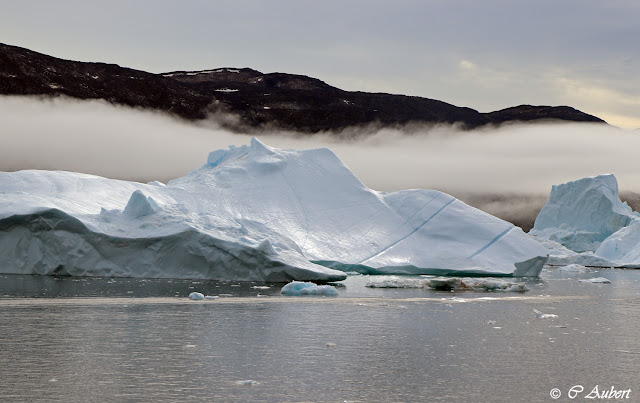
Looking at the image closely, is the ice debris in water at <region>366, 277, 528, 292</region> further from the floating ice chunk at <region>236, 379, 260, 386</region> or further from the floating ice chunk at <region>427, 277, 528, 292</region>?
the floating ice chunk at <region>236, 379, 260, 386</region>

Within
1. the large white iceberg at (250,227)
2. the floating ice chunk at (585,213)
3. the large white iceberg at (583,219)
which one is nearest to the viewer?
the large white iceberg at (250,227)

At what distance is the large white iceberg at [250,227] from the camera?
2214cm

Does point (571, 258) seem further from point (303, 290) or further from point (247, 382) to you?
point (247, 382)

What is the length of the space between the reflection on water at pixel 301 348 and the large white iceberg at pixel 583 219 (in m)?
34.8

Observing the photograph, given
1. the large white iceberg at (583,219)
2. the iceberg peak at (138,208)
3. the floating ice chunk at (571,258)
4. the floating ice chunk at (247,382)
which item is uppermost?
the floating ice chunk at (247,382)

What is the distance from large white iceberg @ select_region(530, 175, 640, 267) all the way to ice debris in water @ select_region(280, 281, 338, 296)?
34446mm

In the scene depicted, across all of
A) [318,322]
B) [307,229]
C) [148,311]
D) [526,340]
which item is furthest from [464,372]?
[307,229]

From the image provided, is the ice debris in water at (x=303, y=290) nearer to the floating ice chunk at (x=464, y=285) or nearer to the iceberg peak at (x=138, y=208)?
the floating ice chunk at (x=464, y=285)

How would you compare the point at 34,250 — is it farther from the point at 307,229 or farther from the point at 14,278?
the point at 307,229

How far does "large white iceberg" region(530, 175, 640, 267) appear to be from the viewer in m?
51.3

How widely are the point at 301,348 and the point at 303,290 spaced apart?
826 cm

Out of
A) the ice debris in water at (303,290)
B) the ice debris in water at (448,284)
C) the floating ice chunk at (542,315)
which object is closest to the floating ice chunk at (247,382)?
the floating ice chunk at (542,315)

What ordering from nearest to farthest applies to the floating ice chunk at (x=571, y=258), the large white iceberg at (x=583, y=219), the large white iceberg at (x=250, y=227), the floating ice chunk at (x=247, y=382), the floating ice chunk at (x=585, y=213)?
the floating ice chunk at (x=247, y=382)
the large white iceberg at (x=250, y=227)
the floating ice chunk at (x=571, y=258)
the large white iceberg at (x=583, y=219)
the floating ice chunk at (x=585, y=213)

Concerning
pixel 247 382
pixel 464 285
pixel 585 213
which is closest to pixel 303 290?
pixel 464 285
